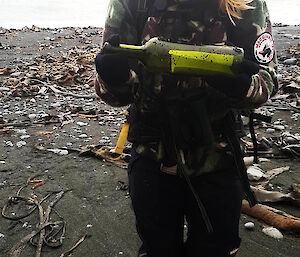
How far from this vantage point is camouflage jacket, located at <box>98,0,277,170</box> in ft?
6.07

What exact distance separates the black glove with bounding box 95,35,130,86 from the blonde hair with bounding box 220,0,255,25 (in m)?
0.64

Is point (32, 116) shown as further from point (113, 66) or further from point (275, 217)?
point (113, 66)

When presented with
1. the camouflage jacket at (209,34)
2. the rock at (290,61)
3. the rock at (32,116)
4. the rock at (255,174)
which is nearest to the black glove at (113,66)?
the camouflage jacket at (209,34)

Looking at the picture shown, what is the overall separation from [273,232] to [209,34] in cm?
220

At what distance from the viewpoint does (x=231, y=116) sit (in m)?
1.97

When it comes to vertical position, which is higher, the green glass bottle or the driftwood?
the green glass bottle

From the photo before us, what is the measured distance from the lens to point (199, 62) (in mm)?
1627

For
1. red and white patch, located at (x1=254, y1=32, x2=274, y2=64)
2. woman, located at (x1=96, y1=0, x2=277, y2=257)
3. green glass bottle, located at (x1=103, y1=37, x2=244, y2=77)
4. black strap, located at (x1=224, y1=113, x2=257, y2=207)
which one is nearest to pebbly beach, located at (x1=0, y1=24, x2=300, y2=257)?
woman, located at (x1=96, y1=0, x2=277, y2=257)

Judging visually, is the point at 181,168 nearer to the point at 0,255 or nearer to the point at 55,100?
the point at 0,255

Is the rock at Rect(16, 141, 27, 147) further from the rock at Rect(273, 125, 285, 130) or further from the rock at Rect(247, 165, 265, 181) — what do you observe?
the rock at Rect(273, 125, 285, 130)

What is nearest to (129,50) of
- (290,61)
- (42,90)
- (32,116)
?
(32,116)

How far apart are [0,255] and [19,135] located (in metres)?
3.12

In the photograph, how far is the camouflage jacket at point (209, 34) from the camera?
6.07ft

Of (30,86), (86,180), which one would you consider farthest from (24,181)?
(30,86)
